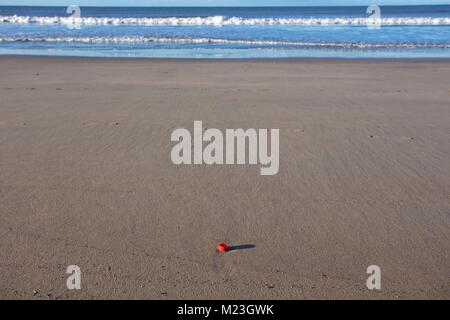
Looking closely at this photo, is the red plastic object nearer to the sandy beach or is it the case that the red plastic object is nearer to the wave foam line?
the sandy beach

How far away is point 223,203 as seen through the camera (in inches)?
175

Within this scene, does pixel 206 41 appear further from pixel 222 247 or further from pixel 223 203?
pixel 222 247

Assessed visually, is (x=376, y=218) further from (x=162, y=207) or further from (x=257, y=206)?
(x=162, y=207)

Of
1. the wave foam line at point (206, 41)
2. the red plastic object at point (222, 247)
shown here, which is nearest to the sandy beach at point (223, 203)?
the red plastic object at point (222, 247)

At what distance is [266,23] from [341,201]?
43687 mm

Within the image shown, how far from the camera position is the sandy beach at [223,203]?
330cm

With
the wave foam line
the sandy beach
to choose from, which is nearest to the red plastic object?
the sandy beach

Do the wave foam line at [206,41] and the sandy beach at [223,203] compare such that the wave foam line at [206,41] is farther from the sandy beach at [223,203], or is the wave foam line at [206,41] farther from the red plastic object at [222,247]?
the red plastic object at [222,247]

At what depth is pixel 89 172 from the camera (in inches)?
204

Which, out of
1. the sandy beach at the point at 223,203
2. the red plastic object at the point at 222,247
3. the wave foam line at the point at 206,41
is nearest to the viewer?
the sandy beach at the point at 223,203

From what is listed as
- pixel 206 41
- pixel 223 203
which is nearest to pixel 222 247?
pixel 223 203

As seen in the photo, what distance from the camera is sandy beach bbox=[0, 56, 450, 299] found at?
3299 millimetres

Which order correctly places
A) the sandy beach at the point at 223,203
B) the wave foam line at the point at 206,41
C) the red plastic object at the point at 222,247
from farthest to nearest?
the wave foam line at the point at 206,41 → the red plastic object at the point at 222,247 → the sandy beach at the point at 223,203

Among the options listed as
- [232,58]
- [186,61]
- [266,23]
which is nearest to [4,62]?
[186,61]
